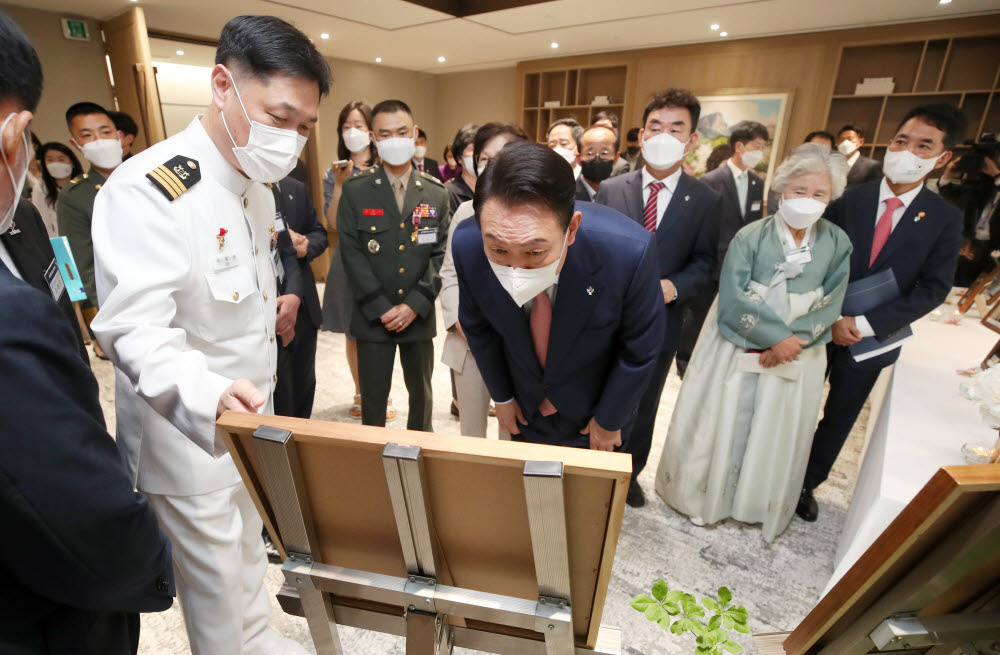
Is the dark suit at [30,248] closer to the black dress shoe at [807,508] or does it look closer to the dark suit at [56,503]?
the dark suit at [56,503]

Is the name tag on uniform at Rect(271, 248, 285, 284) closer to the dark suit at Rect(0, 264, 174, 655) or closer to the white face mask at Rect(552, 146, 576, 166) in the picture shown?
the dark suit at Rect(0, 264, 174, 655)

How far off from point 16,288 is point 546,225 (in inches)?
33.5

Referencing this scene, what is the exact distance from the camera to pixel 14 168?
26.1 inches

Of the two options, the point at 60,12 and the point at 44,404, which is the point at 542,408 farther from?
the point at 60,12

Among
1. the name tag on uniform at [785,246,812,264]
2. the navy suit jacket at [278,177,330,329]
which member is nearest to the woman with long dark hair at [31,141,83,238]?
the navy suit jacket at [278,177,330,329]

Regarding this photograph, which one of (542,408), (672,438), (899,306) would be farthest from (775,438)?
(542,408)

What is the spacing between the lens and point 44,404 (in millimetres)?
548

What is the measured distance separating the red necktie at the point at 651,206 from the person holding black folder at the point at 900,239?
77 centimetres

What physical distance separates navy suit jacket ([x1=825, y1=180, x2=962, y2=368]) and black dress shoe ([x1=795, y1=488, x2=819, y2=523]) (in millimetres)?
722

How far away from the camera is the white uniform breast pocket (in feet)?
3.58

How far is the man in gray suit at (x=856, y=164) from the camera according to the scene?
386 cm

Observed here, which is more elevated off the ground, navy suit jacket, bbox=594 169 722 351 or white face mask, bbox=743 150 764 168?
white face mask, bbox=743 150 764 168

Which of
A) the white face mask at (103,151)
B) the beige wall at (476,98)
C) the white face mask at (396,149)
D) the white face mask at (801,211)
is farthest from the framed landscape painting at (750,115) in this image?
the white face mask at (103,151)

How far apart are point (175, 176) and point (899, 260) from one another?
8.24 ft
